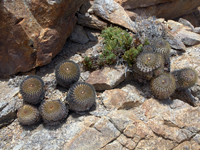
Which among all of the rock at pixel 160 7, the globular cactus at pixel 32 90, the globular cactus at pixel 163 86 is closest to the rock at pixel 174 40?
the globular cactus at pixel 163 86

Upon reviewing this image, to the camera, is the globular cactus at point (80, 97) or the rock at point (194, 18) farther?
the rock at point (194, 18)

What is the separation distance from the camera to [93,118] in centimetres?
418

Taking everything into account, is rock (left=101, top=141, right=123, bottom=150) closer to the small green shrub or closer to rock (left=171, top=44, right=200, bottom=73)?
the small green shrub

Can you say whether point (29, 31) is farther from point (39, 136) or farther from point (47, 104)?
point (39, 136)

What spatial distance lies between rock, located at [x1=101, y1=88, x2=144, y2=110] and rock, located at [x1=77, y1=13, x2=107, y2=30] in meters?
2.65

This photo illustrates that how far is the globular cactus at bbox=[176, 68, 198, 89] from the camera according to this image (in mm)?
Answer: 4797

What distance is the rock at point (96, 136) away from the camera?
374 cm

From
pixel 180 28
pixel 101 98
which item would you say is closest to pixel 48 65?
pixel 101 98

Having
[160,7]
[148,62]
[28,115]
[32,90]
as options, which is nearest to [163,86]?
[148,62]

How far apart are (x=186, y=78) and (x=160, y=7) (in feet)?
17.0

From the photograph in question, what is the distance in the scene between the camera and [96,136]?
3873 mm

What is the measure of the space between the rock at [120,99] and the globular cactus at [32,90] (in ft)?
5.06

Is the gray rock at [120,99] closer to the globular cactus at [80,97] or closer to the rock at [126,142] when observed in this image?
the globular cactus at [80,97]

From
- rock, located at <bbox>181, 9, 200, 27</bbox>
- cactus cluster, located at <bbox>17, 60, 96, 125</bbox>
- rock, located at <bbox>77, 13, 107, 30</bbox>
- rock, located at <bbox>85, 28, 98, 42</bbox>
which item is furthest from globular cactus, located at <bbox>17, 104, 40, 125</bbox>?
rock, located at <bbox>181, 9, 200, 27</bbox>
